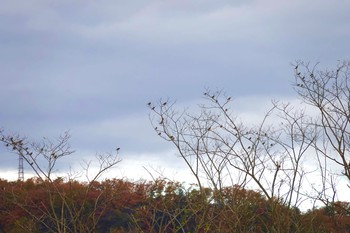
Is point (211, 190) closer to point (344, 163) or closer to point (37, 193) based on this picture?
point (344, 163)

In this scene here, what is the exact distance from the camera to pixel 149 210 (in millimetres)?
21891

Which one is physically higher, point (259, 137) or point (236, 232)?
point (259, 137)

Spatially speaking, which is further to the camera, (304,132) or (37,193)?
(37,193)

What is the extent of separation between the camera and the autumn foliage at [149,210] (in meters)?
11.0

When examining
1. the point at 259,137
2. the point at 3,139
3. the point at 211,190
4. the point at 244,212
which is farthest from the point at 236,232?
the point at 3,139

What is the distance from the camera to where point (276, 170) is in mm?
11148

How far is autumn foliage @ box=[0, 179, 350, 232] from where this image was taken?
11.0 metres

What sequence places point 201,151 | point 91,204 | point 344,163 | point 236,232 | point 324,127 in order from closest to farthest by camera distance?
point 344,163, point 324,127, point 236,232, point 201,151, point 91,204

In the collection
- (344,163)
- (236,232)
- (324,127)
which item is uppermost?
(324,127)

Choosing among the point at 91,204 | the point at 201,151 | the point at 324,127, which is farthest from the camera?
the point at 91,204

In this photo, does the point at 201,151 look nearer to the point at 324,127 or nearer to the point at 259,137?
the point at 259,137

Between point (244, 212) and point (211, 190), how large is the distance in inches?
39.4

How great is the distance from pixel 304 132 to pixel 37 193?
1912 cm

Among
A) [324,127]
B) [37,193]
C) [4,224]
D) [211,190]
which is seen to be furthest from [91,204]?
[324,127]
